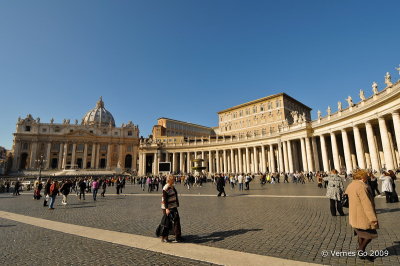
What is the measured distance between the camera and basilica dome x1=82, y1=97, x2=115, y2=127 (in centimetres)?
11413

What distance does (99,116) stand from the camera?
11631 cm

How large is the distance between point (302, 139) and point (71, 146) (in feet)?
285

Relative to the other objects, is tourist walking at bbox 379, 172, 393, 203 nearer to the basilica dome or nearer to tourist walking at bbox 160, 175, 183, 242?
tourist walking at bbox 160, 175, 183, 242

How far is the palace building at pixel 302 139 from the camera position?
26.0m

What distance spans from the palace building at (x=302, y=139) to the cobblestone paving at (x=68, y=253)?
28777 mm

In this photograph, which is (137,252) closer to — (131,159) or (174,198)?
(174,198)

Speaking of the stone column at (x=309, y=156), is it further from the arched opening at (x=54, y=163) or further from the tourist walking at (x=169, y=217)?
the arched opening at (x=54, y=163)

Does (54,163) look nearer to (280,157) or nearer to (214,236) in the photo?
(280,157)

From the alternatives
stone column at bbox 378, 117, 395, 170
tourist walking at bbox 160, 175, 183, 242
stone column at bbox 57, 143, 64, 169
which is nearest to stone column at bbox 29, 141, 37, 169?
stone column at bbox 57, 143, 64, 169

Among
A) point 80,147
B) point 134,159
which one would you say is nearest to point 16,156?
point 80,147

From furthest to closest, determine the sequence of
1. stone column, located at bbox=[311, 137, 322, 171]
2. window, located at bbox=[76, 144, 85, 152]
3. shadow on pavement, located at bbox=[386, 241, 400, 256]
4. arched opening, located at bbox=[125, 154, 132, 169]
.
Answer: arched opening, located at bbox=[125, 154, 132, 169] < window, located at bbox=[76, 144, 85, 152] < stone column, located at bbox=[311, 137, 322, 171] < shadow on pavement, located at bbox=[386, 241, 400, 256]

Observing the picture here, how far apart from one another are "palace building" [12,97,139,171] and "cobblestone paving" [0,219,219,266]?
7744cm

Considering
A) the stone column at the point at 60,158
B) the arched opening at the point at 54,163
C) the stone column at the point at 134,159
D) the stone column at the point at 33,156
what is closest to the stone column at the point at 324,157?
the stone column at the point at 134,159

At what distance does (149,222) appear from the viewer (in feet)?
25.3
